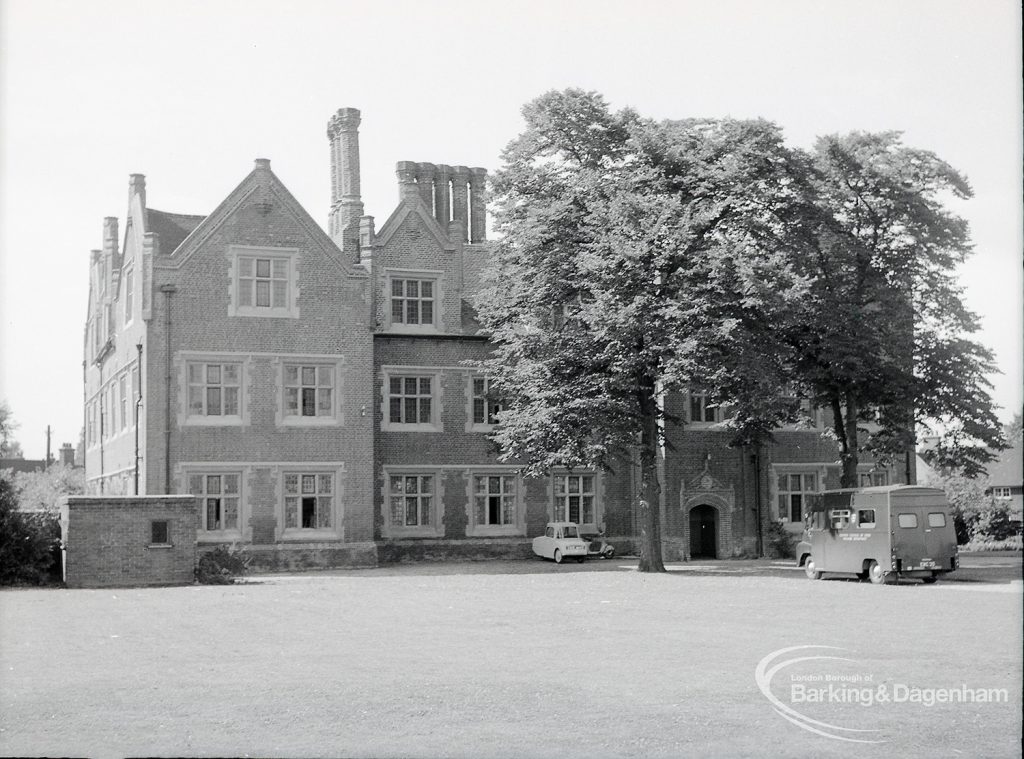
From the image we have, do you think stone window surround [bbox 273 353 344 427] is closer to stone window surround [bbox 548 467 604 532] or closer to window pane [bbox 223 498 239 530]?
window pane [bbox 223 498 239 530]

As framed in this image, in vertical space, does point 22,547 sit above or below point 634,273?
below

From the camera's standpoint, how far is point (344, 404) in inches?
1538

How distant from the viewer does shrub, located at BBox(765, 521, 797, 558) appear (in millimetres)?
45188

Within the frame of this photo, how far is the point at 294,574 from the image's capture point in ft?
118

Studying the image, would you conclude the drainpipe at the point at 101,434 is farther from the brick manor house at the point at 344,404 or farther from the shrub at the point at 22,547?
the shrub at the point at 22,547

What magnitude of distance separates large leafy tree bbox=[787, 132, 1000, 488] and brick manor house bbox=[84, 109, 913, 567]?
317 inches

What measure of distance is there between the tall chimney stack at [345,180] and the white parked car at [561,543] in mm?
11552

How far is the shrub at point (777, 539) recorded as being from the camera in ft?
148

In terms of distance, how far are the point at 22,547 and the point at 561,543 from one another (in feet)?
57.8

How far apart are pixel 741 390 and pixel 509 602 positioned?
1291 cm

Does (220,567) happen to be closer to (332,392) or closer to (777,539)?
(332,392)

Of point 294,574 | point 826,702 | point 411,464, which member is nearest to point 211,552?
point 294,574

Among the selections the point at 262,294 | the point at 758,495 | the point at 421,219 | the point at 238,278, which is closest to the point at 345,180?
the point at 421,219

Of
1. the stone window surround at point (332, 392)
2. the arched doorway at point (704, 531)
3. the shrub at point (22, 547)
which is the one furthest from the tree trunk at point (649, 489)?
the shrub at point (22, 547)
